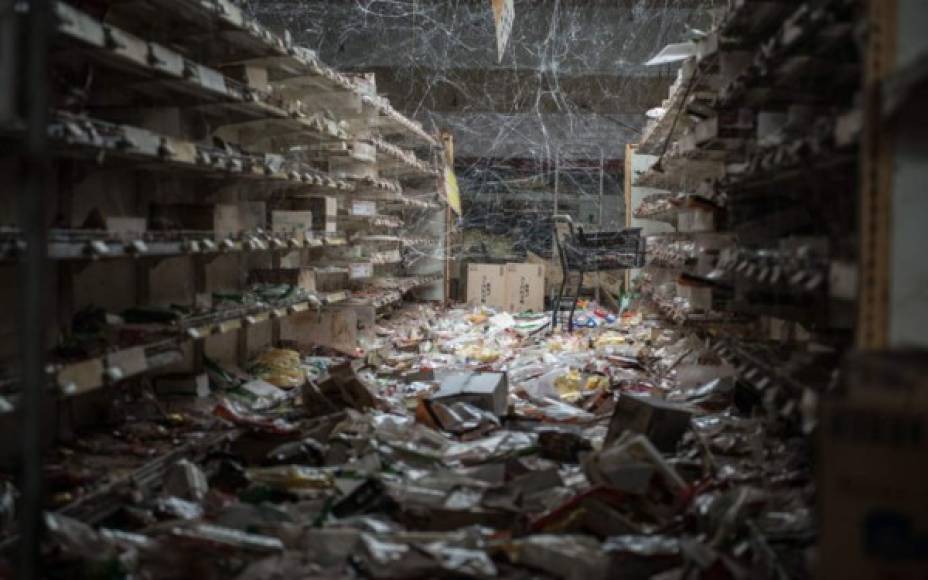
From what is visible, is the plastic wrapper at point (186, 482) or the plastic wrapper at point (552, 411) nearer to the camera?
the plastic wrapper at point (186, 482)

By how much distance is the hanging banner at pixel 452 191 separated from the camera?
11.1 meters

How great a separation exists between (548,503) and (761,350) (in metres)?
1.26

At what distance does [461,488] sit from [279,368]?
2836 mm

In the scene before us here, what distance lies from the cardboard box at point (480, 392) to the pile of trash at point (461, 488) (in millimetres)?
15

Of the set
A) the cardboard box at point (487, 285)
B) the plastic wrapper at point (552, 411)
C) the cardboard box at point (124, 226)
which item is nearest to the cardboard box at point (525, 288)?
the cardboard box at point (487, 285)

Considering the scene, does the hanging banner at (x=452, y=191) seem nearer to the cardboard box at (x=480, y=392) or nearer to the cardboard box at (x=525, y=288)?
the cardboard box at (x=525, y=288)

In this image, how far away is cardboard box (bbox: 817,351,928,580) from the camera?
1485mm

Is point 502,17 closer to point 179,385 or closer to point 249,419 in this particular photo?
point 179,385

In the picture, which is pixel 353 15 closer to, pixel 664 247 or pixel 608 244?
pixel 608 244

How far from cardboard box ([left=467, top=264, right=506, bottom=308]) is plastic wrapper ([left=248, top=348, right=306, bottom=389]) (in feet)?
17.4

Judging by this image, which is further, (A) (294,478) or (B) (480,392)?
(B) (480,392)

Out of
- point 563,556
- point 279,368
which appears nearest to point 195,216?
point 279,368

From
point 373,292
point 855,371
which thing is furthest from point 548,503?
point 373,292

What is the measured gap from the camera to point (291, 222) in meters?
5.50
